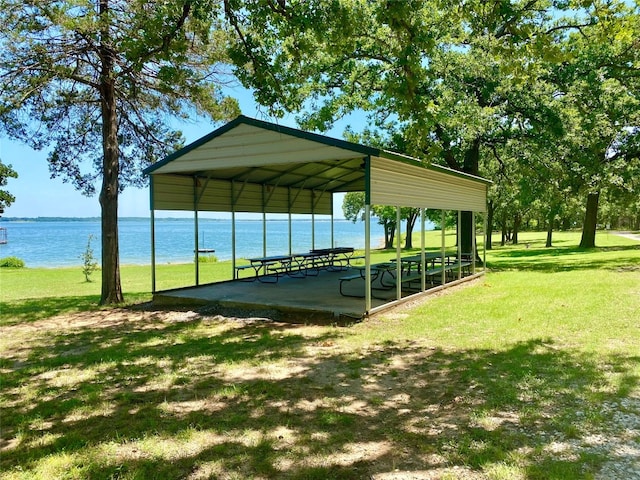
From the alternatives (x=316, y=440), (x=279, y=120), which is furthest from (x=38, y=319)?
(x=316, y=440)

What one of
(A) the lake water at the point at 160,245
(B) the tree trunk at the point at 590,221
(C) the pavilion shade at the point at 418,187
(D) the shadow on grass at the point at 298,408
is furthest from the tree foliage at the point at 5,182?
(B) the tree trunk at the point at 590,221

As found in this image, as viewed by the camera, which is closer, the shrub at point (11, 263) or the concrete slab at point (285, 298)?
the concrete slab at point (285, 298)

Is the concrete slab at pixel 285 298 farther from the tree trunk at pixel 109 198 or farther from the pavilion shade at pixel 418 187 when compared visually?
the pavilion shade at pixel 418 187

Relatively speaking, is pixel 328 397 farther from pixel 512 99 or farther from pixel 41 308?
pixel 512 99

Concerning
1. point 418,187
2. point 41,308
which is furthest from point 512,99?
point 41,308

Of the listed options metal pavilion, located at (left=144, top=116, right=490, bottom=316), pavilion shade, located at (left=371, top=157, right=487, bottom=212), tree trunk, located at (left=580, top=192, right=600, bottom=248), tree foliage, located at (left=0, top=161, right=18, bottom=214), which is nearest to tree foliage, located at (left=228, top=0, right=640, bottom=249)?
pavilion shade, located at (left=371, top=157, right=487, bottom=212)

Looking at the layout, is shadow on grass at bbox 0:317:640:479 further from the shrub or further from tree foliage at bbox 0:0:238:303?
the shrub

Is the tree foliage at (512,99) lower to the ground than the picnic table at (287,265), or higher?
higher

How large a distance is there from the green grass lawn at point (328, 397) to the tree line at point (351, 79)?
3.13 metres

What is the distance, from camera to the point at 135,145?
11.1 metres

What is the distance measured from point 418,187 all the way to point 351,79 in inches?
294

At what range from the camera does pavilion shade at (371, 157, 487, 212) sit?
292 inches

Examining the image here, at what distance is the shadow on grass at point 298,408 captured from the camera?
9.43 feet

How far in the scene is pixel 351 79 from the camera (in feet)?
48.9
